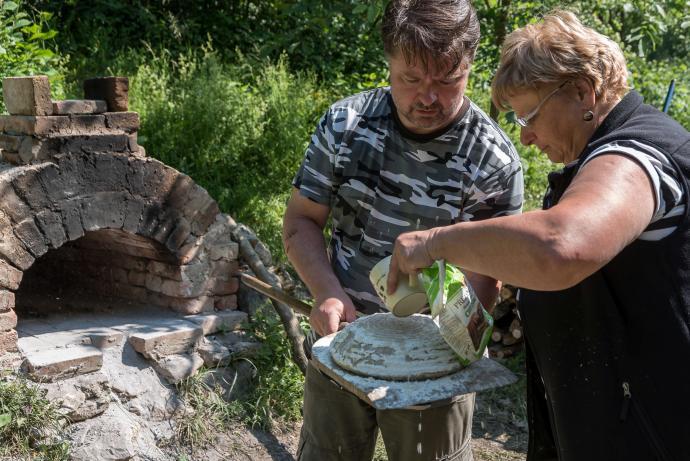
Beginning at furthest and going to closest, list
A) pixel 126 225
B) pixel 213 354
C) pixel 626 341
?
pixel 213 354, pixel 126 225, pixel 626 341

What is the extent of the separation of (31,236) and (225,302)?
136 cm

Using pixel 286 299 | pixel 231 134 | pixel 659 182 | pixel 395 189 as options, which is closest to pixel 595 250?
pixel 659 182

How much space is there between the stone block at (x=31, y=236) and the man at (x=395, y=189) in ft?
6.13

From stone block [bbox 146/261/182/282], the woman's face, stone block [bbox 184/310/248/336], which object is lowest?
stone block [bbox 184/310/248/336]

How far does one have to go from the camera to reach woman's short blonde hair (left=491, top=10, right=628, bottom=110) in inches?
74.5

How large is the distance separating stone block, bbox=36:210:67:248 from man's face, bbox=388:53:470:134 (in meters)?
2.31

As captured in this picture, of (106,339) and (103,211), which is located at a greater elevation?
(103,211)

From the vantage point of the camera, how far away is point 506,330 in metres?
5.72

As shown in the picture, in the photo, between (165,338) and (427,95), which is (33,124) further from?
(427,95)

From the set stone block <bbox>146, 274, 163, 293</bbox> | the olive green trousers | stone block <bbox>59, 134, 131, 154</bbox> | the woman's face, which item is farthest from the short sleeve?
stone block <bbox>146, 274, 163, 293</bbox>

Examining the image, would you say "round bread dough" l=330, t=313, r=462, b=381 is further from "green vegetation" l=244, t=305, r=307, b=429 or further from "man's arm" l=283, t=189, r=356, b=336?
"green vegetation" l=244, t=305, r=307, b=429

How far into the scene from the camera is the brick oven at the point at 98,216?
4.02 meters

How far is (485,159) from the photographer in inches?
102

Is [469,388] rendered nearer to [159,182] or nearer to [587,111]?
[587,111]
